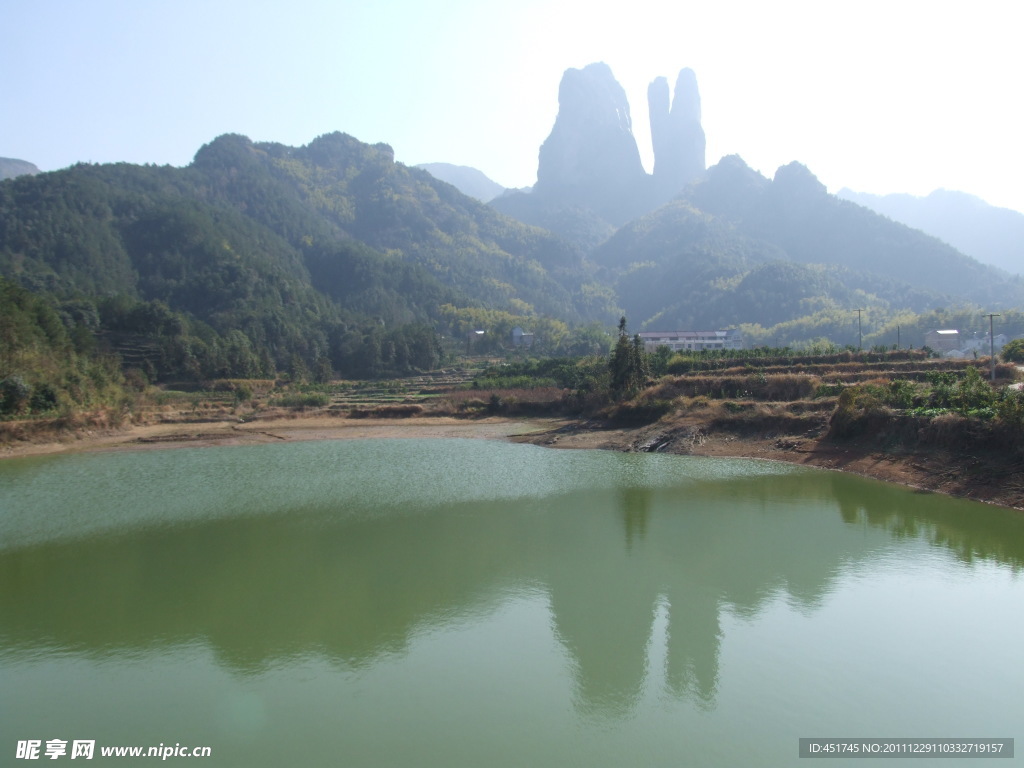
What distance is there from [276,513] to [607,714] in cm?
1257

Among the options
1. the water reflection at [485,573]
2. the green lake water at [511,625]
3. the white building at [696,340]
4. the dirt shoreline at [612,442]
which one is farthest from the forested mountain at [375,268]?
the green lake water at [511,625]

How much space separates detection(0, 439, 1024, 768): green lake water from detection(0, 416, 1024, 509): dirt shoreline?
1.61 m

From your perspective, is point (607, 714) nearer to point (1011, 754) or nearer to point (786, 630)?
point (786, 630)

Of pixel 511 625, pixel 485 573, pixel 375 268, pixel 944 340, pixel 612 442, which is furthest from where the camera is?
pixel 375 268

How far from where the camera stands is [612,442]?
30.3 m

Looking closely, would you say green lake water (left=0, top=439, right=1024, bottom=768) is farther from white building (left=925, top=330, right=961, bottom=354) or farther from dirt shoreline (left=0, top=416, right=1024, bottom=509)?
white building (left=925, top=330, right=961, bottom=354)

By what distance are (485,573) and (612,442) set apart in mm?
18128

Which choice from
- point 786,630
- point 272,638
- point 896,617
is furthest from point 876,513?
point 272,638

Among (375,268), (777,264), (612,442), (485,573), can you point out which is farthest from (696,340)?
(485,573)

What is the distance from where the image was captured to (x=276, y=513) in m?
18.0

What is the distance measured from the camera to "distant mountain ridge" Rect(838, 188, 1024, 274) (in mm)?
159500

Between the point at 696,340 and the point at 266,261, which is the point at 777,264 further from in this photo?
the point at 266,261

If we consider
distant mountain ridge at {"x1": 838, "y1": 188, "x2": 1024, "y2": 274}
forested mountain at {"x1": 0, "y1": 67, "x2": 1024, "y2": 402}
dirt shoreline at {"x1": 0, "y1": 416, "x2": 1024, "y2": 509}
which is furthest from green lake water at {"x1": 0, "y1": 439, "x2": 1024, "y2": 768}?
distant mountain ridge at {"x1": 838, "y1": 188, "x2": 1024, "y2": 274}

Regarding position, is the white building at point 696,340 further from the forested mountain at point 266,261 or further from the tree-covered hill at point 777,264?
the forested mountain at point 266,261
